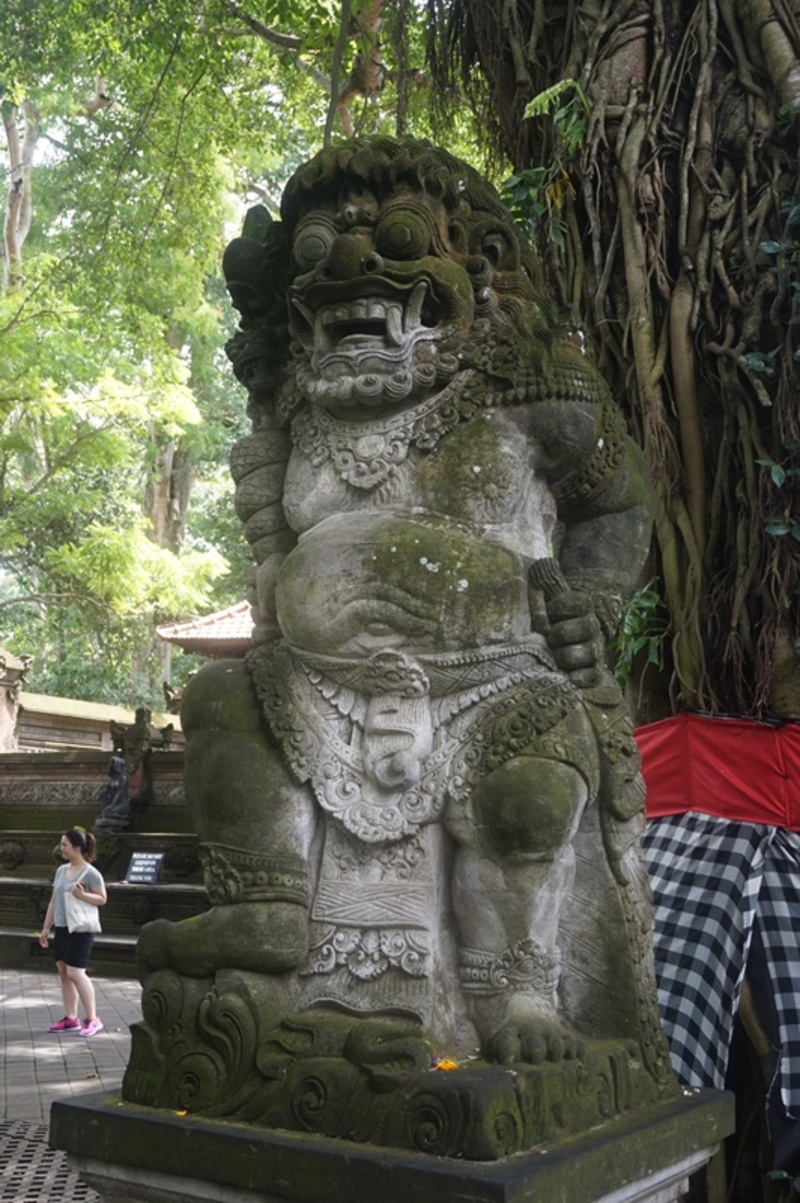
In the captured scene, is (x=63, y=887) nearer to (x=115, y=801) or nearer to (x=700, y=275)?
(x=700, y=275)

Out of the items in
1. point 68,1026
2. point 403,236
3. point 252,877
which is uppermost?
point 403,236

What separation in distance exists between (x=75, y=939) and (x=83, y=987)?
0.31 meters

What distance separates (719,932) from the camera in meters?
3.84

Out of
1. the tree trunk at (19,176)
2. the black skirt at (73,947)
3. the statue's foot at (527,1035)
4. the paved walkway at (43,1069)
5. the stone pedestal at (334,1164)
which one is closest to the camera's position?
the stone pedestal at (334,1164)

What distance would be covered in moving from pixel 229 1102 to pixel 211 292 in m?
21.4

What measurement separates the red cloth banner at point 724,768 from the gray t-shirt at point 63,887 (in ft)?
14.0

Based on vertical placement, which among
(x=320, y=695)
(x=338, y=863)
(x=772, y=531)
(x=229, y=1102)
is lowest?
(x=229, y=1102)

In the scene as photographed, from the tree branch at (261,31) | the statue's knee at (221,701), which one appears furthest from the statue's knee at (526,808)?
the tree branch at (261,31)

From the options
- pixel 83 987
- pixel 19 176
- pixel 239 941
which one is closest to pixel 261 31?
pixel 83 987

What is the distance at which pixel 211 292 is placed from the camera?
72.9ft

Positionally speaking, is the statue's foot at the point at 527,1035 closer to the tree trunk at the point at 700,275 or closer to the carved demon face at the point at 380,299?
the carved demon face at the point at 380,299

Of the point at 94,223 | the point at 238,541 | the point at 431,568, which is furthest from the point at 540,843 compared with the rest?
the point at 238,541

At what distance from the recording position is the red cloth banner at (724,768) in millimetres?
4055

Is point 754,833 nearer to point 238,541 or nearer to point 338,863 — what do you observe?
point 338,863
